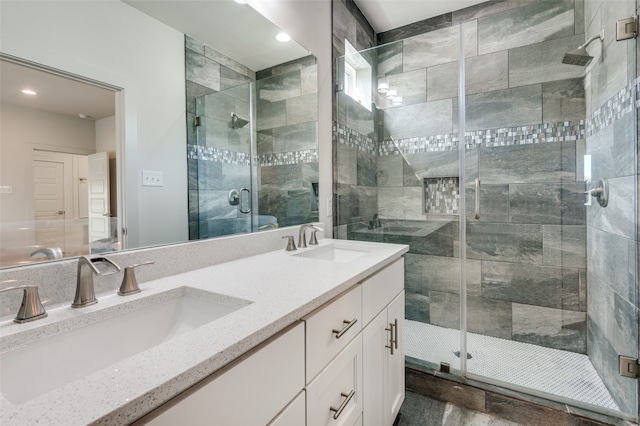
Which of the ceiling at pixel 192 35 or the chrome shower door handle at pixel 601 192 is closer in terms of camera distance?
the ceiling at pixel 192 35

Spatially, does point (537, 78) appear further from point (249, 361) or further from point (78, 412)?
point (78, 412)

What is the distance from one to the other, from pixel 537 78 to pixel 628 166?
3.45 ft

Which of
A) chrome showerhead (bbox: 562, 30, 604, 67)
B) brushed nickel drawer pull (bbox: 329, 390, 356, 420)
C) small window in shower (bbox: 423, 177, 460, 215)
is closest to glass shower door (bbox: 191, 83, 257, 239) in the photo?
brushed nickel drawer pull (bbox: 329, 390, 356, 420)

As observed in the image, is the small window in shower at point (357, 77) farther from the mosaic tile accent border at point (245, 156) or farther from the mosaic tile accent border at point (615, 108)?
the mosaic tile accent border at point (615, 108)

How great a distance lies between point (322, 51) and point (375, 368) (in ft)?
6.21

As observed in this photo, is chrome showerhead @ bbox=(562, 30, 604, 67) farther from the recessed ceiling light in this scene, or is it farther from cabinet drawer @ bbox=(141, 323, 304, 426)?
cabinet drawer @ bbox=(141, 323, 304, 426)

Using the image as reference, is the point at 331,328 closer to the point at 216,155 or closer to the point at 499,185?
the point at 216,155

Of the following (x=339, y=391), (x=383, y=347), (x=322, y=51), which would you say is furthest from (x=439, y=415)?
(x=322, y=51)

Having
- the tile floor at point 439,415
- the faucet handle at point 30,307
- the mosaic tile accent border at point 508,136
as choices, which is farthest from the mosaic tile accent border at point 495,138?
the faucet handle at point 30,307

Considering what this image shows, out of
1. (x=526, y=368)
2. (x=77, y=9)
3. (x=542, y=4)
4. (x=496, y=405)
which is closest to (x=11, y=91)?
(x=77, y=9)

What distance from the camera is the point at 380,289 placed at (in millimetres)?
1258

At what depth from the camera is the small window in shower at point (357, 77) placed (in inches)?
91.2

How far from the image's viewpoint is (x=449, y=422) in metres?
1.58

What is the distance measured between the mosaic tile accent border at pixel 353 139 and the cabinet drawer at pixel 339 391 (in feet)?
4.98
